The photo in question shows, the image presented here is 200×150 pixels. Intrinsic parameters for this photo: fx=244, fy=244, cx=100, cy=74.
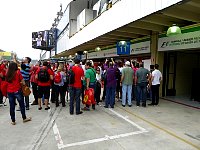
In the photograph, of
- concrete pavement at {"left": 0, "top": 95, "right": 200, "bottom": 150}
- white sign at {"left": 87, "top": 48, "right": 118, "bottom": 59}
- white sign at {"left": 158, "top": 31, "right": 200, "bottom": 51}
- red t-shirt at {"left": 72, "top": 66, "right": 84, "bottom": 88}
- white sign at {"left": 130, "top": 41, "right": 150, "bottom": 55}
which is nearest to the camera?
concrete pavement at {"left": 0, "top": 95, "right": 200, "bottom": 150}

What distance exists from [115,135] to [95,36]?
31.2 feet

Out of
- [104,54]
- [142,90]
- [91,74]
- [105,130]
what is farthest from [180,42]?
[104,54]

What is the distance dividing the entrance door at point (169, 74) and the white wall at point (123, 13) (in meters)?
2.92

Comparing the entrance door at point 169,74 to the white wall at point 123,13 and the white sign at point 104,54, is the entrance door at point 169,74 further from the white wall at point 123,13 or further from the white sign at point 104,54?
the white sign at point 104,54

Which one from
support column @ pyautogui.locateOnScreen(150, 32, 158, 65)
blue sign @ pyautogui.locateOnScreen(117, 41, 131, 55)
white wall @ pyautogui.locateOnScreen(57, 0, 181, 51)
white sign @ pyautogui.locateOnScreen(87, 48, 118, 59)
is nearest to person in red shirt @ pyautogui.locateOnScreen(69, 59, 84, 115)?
white wall @ pyautogui.locateOnScreen(57, 0, 181, 51)

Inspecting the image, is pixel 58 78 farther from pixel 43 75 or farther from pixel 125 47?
pixel 125 47

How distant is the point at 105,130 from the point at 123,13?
5.60 meters

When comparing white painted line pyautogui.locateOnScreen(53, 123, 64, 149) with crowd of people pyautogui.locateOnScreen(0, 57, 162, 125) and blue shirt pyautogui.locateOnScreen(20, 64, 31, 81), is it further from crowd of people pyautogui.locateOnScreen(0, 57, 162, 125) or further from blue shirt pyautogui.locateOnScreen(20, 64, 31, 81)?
blue shirt pyautogui.locateOnScreen(20, 64, 31, 81)

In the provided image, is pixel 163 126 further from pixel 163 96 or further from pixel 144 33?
pixel 144 33

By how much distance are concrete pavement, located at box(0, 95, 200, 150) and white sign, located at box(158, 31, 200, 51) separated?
2.39 m

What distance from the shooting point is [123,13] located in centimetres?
988

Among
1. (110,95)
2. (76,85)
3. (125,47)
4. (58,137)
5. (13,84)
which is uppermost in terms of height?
(125,47)

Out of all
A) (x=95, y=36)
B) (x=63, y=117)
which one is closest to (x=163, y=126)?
(x=63, y=117)

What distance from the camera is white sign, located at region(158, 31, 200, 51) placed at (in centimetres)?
852
